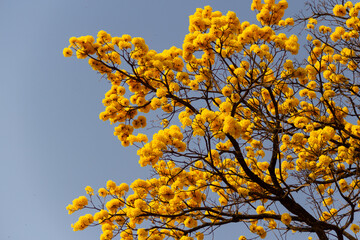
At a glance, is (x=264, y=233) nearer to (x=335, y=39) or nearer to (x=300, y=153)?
(x=300, y=153)

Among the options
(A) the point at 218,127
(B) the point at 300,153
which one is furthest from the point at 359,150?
(A) the point at 218,127

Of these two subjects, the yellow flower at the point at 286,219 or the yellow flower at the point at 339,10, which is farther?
the yellow flower at the point at 339,10

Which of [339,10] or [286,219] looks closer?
[286,219]

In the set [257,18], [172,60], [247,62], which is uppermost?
[257,18]

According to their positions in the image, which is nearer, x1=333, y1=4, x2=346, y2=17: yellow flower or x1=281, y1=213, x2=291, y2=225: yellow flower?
x1=281, y1=213, x2=291, y2=225: yellow flower

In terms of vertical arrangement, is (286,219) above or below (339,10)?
below

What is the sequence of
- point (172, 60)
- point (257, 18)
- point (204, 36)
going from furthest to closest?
1. point (257, 18)
2. point (172, 60)
3. point (204, 36)

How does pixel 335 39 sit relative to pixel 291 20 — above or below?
below

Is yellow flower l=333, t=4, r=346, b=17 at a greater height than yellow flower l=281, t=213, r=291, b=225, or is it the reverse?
yellow flower l=333, t=4, r=346, b=17

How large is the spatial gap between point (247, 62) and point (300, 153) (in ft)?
6.98

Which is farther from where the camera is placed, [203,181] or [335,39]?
[335,39]

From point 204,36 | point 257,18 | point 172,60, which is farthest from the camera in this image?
point 257,18

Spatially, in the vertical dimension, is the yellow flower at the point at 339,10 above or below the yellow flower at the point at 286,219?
above

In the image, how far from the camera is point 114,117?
231 inches
